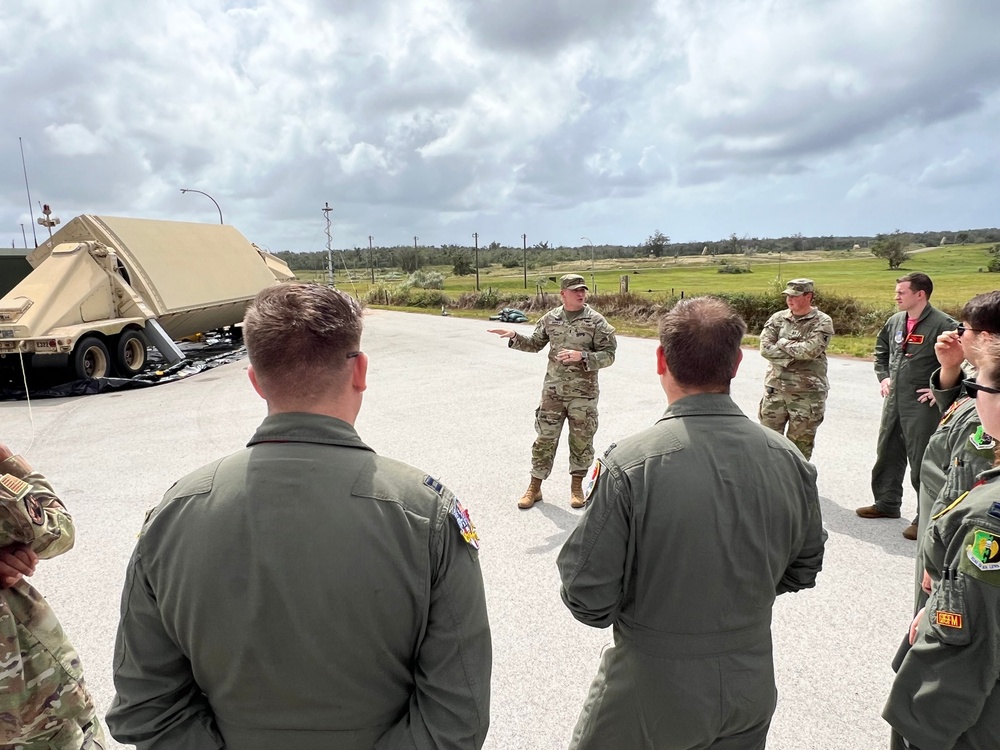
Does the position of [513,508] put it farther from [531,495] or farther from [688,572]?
[688,572]

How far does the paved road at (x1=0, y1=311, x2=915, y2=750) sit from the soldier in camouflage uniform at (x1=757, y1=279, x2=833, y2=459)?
0.70 m

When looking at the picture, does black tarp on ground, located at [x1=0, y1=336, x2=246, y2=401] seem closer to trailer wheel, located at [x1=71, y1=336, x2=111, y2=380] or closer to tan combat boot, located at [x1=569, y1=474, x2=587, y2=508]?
trailer wheel, located at [x1=71, y1=336, x2=111, y2=380]

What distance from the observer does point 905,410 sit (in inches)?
182

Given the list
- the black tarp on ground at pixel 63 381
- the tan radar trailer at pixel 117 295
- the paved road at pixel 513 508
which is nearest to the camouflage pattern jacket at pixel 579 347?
the paved road at pixel 513 508

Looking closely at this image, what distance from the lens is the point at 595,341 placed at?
517cm

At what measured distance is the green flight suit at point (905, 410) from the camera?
454 cm

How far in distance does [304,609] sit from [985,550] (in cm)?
165

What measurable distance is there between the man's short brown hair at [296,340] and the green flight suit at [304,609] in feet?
0.29

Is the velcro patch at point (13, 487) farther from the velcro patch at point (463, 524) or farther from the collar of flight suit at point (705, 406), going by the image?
the collar of flight suit at point (705, 406)

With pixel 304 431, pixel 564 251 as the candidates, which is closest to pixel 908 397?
pixel 304 431

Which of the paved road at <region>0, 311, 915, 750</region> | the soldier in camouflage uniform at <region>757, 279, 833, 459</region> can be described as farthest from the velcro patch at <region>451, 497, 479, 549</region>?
the soldier in camouflage uniform at <region>757, 279, 833, 459</region>

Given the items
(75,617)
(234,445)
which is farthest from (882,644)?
(234,445)

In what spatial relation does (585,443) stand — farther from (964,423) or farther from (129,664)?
(129,664)

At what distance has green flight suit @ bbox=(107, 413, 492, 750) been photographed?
132 centimetres
